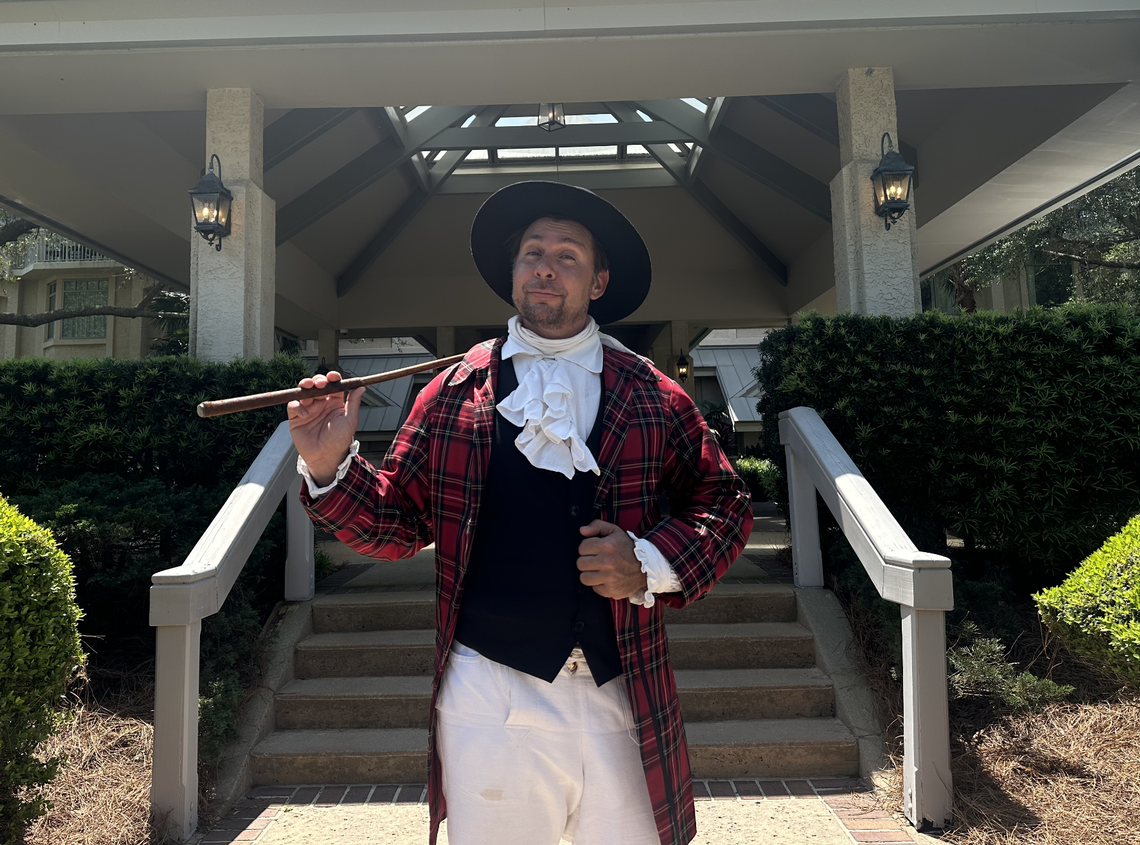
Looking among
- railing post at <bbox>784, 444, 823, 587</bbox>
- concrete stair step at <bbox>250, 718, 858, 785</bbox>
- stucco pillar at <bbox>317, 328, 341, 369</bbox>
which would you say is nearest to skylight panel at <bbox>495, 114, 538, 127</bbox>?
stucco pillar at <bbox>317, 328, 341, 369</bbox>

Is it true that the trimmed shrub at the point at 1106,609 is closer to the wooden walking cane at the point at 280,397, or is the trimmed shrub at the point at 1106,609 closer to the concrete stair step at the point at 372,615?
the wooden walking cane at the point at 280,397

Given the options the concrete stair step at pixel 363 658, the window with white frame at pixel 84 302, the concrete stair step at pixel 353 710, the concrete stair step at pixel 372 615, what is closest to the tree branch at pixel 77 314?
the window with white frame at pixel 84 302

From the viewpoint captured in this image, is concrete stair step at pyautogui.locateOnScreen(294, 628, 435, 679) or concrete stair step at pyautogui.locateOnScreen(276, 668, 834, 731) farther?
concrete stair step at pyautogui.locateOnScreen(294, 628, 435, 679)

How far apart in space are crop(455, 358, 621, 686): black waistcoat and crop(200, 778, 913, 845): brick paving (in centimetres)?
199

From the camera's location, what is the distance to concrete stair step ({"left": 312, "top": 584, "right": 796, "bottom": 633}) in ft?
14.3

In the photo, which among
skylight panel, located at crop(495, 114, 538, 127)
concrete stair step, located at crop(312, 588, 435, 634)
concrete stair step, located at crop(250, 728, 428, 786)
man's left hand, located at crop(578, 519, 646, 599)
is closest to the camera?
man's left hand, located at crop(578, 519, 646, 599)

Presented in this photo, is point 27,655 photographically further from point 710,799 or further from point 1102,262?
point 1102,262

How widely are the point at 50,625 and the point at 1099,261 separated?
16548 millimetres

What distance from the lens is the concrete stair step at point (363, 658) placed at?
407 centimetres

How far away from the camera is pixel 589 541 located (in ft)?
5.02

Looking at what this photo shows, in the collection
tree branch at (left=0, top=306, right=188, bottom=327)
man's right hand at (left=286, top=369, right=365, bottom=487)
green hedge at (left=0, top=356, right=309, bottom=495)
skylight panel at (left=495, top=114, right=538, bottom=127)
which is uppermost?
skylight panel at (left=495, top=114, right=538, bottom=127)

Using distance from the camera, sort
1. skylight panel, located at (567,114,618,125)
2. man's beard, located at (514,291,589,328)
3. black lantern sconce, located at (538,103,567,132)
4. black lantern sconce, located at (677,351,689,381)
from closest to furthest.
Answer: man's beard, located at (514,291,589,328), black lantern sconce, located at (538,103,567,132), skylight panel, located at (567,114,618,125), black lantern sconce, located at (677,351,689,381)

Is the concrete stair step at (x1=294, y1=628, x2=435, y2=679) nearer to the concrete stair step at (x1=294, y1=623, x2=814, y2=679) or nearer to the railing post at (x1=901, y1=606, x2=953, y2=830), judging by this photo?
the concrete stair step at (x1=294, y1=623, x2=814, y2=679)

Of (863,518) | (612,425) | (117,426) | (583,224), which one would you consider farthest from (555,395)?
(117,426)
